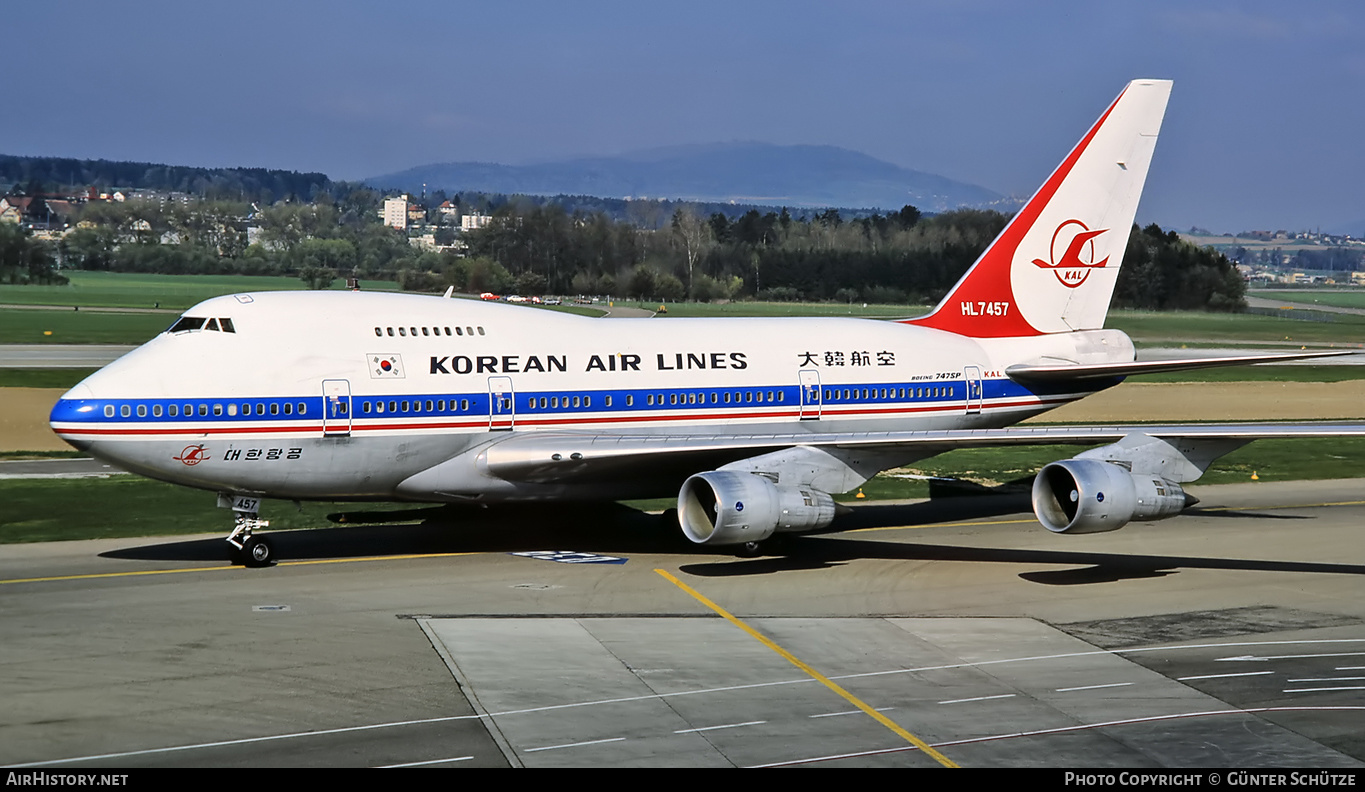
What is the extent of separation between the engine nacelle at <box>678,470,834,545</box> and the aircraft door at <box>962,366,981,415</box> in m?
7.41

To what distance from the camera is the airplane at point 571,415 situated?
25.9m

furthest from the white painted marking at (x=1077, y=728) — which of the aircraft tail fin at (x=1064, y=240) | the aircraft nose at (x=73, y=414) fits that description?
the aircraft tail fin at (x=1064, y=240)

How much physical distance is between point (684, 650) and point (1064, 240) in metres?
18.0

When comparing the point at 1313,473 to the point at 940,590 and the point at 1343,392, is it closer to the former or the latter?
the point at 940,590

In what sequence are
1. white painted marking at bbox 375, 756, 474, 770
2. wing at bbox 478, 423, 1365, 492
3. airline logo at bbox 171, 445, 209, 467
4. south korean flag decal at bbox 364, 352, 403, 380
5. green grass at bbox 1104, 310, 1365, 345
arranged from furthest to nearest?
green grass at bbox 1104, 310, 1365, 345
south korean flag decal at bbox 364, 352, 403, 380
wing at bbox 478, 423, 1365, 492
airline logo at bbox 171, 445, 209, 467
white painted marking at bbox 375, 756, 474, 770

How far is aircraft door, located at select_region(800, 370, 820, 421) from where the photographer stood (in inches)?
1232

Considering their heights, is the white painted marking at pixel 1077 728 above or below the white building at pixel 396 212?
below

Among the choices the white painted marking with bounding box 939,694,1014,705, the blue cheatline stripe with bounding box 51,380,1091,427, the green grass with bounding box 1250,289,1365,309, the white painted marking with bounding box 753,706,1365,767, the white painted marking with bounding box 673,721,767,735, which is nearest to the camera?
the white painted marking with bounding box 753,706,1365,767

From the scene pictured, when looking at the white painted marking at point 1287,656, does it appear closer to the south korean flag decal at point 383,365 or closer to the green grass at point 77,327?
the south korean flag decal at point 383,365

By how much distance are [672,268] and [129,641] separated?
7076 cm

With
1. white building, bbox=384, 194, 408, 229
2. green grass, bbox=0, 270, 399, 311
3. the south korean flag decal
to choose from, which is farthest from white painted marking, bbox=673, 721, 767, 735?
white building, bbox=384, 194, 408, 229

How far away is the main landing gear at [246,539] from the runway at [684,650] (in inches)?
18.4

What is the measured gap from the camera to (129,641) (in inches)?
849

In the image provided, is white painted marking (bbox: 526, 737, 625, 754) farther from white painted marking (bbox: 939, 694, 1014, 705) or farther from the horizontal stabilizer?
the horizontal stabilizer
